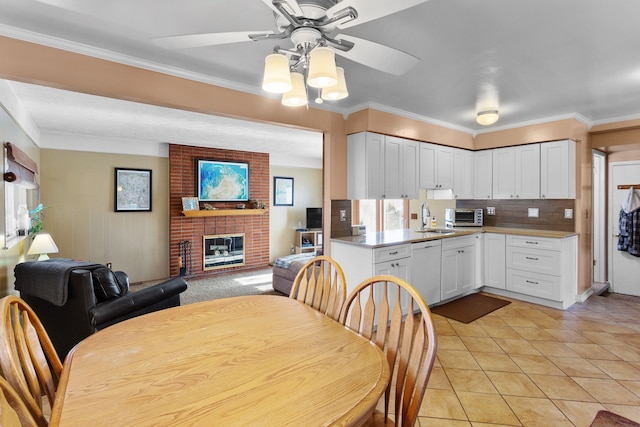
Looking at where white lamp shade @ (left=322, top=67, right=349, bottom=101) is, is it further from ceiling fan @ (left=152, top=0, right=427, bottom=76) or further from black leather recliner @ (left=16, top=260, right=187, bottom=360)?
black leather recliner @ (left=16, top=260, right=187, bottom=360)

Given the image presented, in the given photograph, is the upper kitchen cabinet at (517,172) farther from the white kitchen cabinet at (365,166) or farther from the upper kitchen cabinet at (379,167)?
the white kitchen cabinet at (365,166)

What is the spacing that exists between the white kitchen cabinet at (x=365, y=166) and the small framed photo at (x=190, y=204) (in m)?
3.38

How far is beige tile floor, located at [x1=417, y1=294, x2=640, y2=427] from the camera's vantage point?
2.01 m

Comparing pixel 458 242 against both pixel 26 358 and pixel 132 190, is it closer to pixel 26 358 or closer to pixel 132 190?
pixel 26 358

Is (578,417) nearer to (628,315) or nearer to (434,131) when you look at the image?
(628,315)

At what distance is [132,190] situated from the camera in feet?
17.9

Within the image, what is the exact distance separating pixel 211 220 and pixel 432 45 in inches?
198

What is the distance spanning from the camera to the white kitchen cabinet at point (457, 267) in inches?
155

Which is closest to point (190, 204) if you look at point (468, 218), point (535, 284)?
point (468, 218)

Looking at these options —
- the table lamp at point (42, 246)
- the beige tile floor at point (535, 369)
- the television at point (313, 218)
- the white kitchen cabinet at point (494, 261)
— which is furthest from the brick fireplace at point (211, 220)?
the white kitchen cabinet at point (494, 261)

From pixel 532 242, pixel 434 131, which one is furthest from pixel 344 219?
pixel 532 242

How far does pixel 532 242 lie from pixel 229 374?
4172 millimetres

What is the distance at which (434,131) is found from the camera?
4.23m

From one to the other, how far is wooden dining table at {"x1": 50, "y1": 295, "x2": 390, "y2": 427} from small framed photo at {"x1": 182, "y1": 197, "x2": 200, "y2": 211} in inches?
179
